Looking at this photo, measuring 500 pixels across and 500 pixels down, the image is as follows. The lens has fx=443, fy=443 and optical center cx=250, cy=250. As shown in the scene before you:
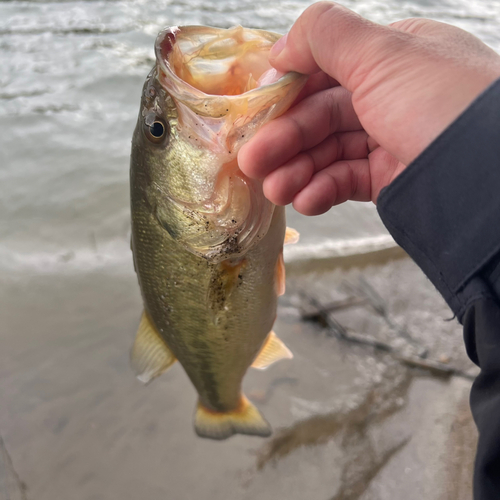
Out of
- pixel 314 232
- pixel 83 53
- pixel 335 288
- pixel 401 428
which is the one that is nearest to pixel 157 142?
pixel 401 428

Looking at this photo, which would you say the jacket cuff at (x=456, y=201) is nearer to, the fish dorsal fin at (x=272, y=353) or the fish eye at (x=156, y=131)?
the fish eye at (x=156, y=131)

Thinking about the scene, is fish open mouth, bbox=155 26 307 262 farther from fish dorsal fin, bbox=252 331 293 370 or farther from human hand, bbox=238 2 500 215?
fish dorsal fin, bbox=252 331 293 370

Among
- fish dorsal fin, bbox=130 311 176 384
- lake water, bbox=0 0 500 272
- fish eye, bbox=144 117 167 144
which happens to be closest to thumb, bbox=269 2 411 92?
fish eye, bbox=144 117 167 144

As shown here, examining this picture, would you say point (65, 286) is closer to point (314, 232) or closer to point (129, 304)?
point (129, 304)

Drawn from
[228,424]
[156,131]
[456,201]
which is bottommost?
[228,424]

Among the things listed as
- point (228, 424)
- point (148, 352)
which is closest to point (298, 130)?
point (148, 352)

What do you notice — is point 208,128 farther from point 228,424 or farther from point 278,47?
point 228,424
